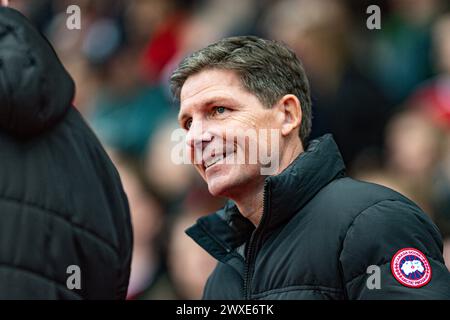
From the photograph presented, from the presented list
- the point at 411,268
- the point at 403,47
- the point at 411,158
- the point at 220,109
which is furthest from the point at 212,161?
the point at 403,47

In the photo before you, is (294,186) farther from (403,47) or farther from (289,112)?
(403,47)

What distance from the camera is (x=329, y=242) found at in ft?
5.61

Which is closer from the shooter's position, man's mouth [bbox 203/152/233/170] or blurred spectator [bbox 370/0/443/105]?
man's mouth [bbox 203/152/233/170]

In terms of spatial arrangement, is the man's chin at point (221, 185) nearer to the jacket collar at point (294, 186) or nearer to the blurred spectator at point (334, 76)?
the jacket collar at point (294, 186)

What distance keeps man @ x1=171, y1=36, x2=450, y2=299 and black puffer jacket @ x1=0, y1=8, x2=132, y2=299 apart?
0.41m

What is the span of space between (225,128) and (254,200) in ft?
0.60

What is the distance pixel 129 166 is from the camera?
3.99 m

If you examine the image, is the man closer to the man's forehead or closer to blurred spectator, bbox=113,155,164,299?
the man's forehead

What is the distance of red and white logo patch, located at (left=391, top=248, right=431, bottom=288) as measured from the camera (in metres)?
1.58

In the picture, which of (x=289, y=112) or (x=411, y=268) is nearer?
(x=411, y=268)

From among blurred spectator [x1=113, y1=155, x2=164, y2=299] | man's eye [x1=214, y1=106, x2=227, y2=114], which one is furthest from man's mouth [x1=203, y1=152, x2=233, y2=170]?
blurred spectator [x1=113, y1=155, x2=164, y2=299]

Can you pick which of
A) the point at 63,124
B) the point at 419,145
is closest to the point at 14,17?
the point at 63,124

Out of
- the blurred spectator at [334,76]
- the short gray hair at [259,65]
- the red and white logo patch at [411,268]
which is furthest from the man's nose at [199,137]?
the blurred spectator at [334,76]
